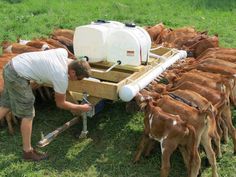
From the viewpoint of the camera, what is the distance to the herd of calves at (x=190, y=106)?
5.72 metres

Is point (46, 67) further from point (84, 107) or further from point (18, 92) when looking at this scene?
point (84, 107)

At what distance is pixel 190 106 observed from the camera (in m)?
6.04

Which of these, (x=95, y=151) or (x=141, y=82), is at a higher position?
(x=141, y=82)

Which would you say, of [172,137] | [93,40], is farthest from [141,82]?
[172,137]

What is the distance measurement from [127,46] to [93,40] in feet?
1.84

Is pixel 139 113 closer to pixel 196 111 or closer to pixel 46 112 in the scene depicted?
pixel 46 112

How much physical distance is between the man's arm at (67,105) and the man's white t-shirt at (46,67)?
8cm

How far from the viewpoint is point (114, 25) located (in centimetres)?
765

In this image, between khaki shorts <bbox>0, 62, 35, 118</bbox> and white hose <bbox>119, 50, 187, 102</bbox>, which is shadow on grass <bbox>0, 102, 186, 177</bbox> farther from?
white hose <bbox>119, 50, 187, 102</bbox>

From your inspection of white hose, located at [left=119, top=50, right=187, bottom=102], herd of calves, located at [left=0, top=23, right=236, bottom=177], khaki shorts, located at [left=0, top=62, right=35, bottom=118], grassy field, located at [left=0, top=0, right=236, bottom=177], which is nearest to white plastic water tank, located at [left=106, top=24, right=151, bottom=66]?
white hose, located at [left=119, top=50, right=187, bottom=102]

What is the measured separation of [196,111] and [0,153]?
2791mm

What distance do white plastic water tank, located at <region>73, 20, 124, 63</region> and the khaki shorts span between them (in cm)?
160

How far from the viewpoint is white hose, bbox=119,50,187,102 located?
6.38 metres

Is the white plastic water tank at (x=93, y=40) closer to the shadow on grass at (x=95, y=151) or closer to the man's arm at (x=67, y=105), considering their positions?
the shadow on grass at (x=95, y=151)
